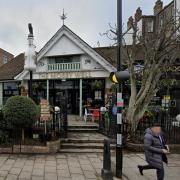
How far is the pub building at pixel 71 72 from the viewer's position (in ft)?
75.0

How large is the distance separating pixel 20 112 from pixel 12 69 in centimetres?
1686

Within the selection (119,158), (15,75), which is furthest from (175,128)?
(15,75)

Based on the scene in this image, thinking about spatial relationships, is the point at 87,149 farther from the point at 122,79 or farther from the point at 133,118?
the point at 122,79

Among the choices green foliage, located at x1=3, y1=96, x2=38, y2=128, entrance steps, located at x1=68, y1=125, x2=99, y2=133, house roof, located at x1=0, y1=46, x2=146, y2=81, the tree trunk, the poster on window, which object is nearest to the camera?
green foliage, located at x1=3, y1=96, x2=38, y2=128

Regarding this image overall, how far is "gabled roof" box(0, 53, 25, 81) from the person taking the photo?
2613cm

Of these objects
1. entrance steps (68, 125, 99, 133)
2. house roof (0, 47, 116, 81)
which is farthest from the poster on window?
entrance steps (68, 125, 99, 133)

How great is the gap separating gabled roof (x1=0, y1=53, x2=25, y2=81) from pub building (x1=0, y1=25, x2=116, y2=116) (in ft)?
3.12

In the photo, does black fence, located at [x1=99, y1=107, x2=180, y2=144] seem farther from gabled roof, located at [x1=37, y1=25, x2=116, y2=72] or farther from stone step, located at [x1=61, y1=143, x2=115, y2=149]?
gabled roof, located at [x1=37, y1=25, x2=116, y2=72]

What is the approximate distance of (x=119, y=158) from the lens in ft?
27.8

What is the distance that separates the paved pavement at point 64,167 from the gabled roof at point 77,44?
11.7 m

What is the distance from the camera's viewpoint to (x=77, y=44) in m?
23.1

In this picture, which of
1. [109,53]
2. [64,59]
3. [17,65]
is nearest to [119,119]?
[64,59]

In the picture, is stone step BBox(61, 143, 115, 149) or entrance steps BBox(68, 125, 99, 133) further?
entrance steps BBox(68, 125, 99, 133)

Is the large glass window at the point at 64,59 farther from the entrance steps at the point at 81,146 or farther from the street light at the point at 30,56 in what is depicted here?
the entrance steps at the point at 81,146
